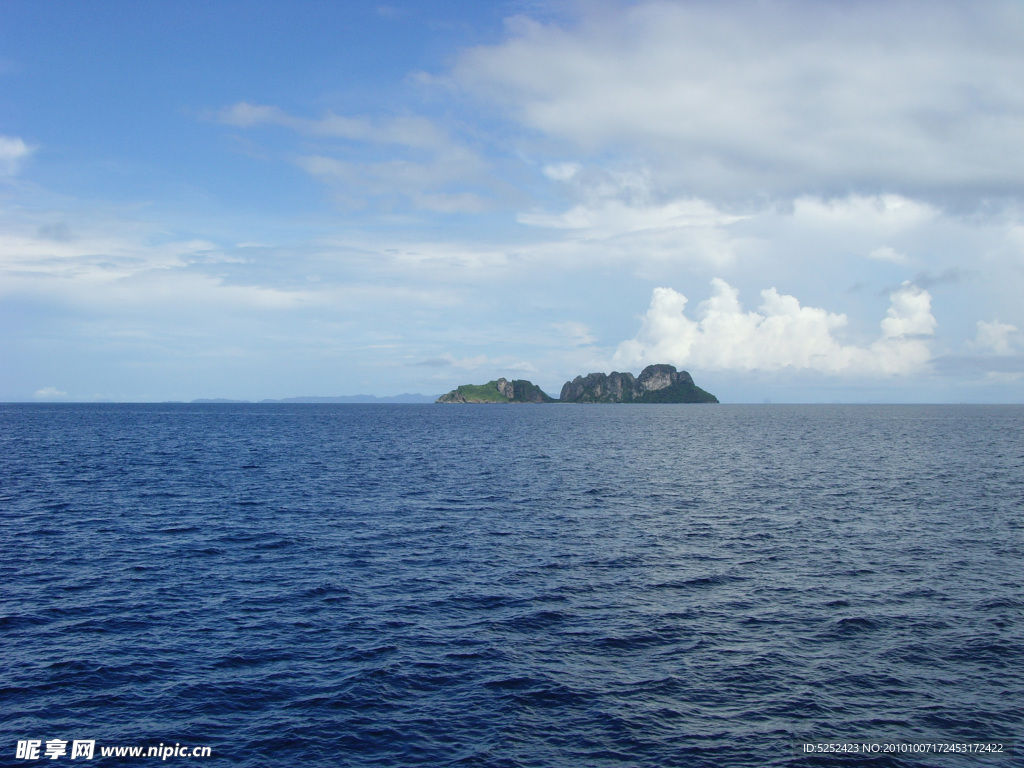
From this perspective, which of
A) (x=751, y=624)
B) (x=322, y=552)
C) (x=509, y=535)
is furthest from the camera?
(x=509, y=535)

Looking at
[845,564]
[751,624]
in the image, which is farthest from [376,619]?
[845,564]

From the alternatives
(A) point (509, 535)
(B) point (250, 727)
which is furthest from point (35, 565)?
(A) point (509, 535)

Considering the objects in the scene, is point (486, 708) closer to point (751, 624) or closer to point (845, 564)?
point (751, 624)

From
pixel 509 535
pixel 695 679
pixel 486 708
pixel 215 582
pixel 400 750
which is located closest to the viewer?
pixel 400 750

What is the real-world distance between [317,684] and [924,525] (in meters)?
53.5

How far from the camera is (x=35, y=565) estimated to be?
43531 mm

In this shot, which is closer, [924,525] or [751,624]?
→ [751,624]

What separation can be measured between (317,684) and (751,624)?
21.7m

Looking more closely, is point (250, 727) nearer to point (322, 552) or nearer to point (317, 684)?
point (317, 684)

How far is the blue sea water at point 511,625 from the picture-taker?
2384 cm

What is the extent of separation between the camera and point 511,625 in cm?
3369

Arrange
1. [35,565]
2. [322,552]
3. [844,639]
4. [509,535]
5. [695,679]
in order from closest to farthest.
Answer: [695,679], [844,639], [35,565], [322,552], [509,535]

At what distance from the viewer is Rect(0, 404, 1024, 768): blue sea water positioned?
2384cm

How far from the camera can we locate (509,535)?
177ft
